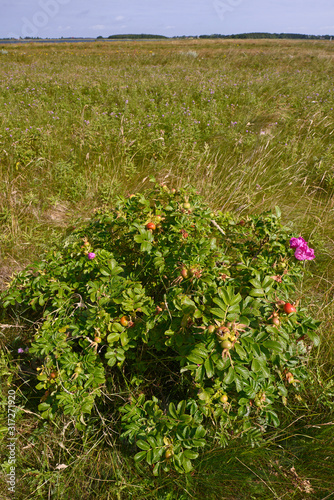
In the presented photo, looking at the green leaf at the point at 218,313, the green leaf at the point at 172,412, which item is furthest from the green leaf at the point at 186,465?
the green leaf at the point at 218,313

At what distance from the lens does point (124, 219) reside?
191 centimetres

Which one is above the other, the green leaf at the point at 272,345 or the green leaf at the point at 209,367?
the green leaf at the point at 272,345

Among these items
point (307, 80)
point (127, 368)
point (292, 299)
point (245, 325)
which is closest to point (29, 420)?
point (127, 368)

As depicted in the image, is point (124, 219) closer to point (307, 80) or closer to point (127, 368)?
point (127, 368)

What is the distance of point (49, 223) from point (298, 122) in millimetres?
4132

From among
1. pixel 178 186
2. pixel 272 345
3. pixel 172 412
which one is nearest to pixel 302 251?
pixel 272 345

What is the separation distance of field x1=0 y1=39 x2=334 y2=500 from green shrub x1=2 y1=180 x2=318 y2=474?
149mm

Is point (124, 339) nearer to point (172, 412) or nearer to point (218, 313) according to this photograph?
point (172, 412)

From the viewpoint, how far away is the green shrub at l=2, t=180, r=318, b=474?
1278mm

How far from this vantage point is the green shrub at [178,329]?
1.28 meters

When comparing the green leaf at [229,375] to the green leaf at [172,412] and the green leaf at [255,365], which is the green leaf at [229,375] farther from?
the green leaf at [172,412]

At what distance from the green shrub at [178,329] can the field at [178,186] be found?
149 millimetres

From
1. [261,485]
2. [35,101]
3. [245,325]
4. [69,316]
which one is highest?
[35,101]

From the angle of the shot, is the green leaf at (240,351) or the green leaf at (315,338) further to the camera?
the green leaf at (315,338)
